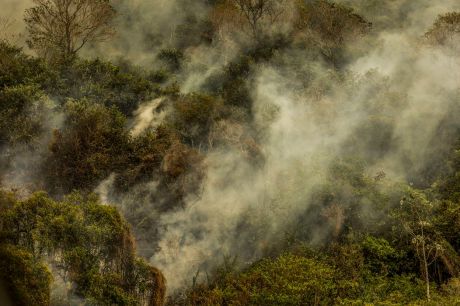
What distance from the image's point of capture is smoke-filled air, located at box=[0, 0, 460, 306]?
15.3 metres

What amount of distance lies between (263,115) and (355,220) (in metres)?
6.27

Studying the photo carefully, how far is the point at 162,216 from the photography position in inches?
762

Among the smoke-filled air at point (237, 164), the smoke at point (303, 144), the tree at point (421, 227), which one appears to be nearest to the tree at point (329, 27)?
the smoke-filled air at point (237, 164)

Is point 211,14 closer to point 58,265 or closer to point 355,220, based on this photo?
point 355,220

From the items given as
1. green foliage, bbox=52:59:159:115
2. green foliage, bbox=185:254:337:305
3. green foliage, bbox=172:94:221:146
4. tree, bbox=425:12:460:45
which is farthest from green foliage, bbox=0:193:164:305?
tree, bbox=425:12:460:45

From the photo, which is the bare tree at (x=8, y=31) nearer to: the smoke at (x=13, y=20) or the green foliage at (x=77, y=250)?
the smoke at (x=13, y=20)

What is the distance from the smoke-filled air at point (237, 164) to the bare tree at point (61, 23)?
0.11 m

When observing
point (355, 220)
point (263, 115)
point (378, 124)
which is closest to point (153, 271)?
point (355, 220)

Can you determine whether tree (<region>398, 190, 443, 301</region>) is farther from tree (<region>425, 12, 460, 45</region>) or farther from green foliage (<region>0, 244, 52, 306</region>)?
green foliage (<region>0, 244, 52, 306</region>)

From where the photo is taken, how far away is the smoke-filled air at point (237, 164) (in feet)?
50.1

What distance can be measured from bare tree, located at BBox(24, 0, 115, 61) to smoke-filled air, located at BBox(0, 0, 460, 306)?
11 cm

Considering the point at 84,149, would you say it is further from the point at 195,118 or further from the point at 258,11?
the point at 258,11

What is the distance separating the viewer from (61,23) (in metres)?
26.2

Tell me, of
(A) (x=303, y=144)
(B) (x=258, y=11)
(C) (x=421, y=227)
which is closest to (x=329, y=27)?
(B) (x=258, y=11)
